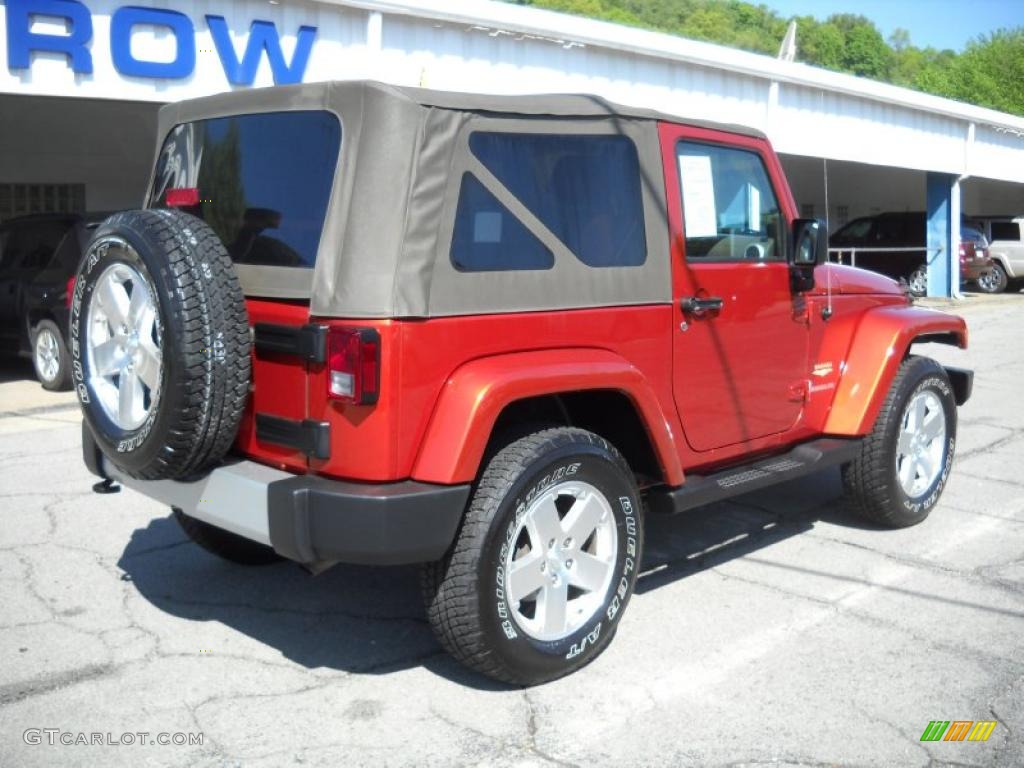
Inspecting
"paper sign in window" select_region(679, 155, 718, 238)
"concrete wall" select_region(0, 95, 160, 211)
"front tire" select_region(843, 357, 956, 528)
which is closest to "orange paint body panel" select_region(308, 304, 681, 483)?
"paper sign in window" select_region(679, 155, 718, 238)

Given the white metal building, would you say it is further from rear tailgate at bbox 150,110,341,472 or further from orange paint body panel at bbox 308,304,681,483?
Answer: orange paint body panel at bbox 308,304,681,483

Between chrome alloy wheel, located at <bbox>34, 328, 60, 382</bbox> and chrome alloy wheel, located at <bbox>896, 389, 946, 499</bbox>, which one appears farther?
chrome alloy wheel, located at <bbox>34, 328, 60, 382</bbox>

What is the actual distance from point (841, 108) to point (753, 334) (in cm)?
1481

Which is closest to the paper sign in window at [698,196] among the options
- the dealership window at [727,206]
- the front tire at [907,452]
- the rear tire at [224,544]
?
the dealership window at [727,206]

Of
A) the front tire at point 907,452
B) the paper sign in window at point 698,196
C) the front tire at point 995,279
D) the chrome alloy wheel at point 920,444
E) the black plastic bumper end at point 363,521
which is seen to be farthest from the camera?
the front tire at point 995,279

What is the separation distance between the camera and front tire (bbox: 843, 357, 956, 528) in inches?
217

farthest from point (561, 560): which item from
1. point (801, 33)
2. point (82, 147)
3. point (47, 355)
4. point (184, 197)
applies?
point (801, 33)

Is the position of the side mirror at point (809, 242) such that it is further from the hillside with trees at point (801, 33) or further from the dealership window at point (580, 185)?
the hillside with trees at point (801, 33)

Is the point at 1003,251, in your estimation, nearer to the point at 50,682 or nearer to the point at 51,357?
the point at 51,357

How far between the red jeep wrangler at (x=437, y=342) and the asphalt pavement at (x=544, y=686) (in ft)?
1.16

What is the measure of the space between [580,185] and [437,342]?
97 centimetres

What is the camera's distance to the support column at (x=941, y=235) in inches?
877

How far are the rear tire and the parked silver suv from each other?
22239 millimetres

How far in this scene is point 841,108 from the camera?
18281 millimetres
